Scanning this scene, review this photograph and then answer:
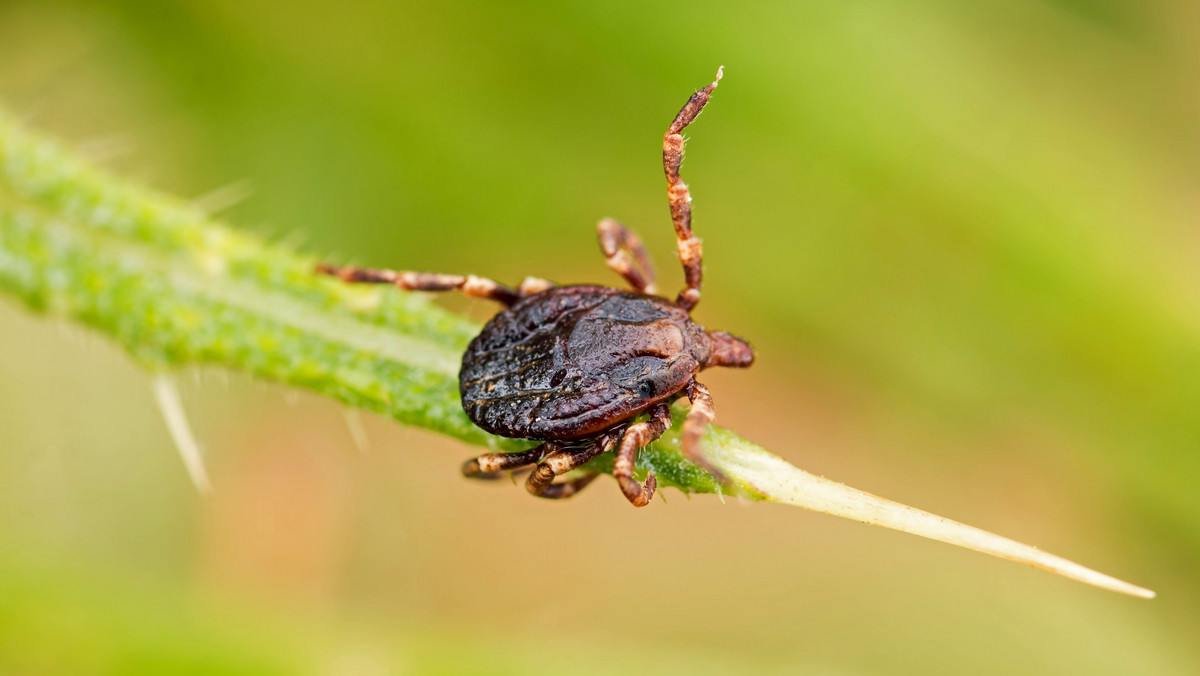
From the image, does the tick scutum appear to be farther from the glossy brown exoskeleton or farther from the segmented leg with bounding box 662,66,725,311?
the segmented leg with bounding box 662,66,725,311

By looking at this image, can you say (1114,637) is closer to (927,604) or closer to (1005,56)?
(927,604)

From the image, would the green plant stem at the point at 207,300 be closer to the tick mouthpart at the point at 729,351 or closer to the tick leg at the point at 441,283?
the tick leg at the point at 441,283

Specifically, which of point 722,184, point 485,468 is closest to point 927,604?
point 722,184

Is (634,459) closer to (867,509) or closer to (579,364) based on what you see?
(579,364)

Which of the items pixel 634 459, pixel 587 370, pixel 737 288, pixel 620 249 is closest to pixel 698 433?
pixel 634 459

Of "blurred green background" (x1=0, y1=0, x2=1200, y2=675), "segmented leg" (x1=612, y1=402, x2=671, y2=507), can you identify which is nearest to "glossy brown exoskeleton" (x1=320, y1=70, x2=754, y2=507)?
"segmented leg" (x1=612, y1=402, x2=671, y2=507)

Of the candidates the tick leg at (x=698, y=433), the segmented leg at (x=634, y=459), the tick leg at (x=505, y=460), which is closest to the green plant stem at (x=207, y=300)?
the segmented leg at (x=634, y=459)
